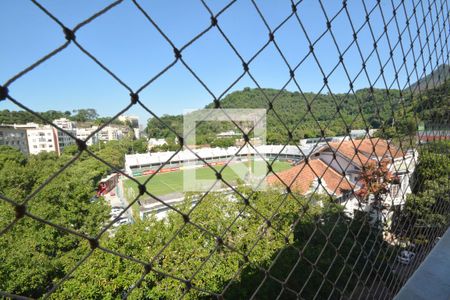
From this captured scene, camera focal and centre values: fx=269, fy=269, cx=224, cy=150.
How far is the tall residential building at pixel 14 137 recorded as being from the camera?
58.5 ft

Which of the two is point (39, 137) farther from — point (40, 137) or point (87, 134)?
point (87, 134)

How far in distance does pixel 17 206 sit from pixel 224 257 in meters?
2.86

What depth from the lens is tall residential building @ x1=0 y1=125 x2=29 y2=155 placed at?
17.8 meters

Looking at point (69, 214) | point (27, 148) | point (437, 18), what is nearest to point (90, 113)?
point (27, 148)

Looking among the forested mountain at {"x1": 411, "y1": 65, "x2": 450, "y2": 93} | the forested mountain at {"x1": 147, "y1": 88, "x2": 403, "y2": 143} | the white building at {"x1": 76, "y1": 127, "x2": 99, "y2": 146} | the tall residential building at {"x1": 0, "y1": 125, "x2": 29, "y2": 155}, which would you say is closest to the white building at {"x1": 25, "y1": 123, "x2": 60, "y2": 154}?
the tall residential building at {"x1": 0, "y1": 125, "x2": 29, "y2": 155}

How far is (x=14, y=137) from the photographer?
18.9 m

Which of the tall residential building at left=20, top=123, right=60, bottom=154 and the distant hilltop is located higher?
the tall residential building at left=20, top=123, right=60, bottom=154

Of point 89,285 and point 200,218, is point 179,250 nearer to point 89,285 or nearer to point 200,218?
point 200,218

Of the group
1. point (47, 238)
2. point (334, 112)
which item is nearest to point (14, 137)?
point (47, 238)

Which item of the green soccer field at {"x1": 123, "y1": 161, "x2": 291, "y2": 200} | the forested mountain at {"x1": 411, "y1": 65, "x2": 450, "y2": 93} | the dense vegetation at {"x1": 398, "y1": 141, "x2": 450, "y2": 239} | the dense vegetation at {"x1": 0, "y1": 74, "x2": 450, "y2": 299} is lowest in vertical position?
the green soccer field at {"x1": 123, "y1": 161, "x2": 291, "y2": 200}

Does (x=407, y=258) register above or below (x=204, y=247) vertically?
above

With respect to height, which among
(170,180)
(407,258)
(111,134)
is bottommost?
(170,180)

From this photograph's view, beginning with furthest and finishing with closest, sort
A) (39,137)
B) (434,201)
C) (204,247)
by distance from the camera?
(39,137) → (434,201) → (204,247)

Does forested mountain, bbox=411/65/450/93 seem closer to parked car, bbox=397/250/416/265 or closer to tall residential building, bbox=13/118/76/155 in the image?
parked car, bbox=397/250/416/265
